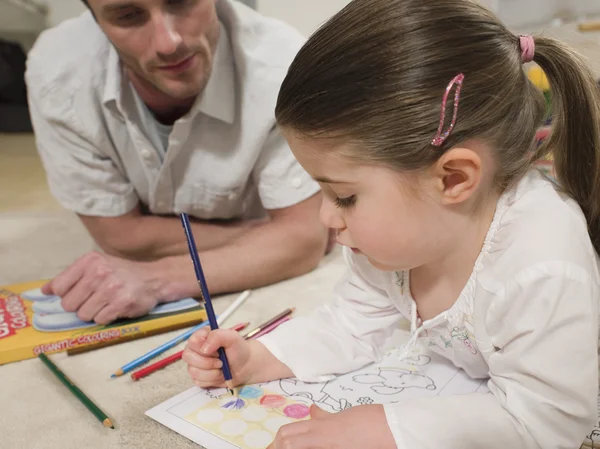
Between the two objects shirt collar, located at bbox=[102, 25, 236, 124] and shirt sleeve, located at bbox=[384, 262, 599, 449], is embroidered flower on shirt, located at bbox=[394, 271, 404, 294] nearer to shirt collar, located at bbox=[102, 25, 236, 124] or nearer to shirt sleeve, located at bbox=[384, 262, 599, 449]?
shirt sleeve, located at bbox=[384, 262, 599, 449]

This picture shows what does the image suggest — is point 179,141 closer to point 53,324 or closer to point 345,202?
point 53,324

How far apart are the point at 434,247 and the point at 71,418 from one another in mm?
436

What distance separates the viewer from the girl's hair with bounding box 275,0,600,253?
49 centimetres

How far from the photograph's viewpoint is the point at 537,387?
1.66 feet

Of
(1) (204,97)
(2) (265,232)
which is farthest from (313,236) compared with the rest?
(1) (204,97)

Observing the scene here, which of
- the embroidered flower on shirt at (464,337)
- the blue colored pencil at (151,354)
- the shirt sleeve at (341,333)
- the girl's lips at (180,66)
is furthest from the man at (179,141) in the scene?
the embroidered flower on shirt at (464,337)

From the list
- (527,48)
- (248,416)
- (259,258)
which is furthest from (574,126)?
(259,258)

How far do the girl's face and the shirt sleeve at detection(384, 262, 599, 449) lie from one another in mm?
94

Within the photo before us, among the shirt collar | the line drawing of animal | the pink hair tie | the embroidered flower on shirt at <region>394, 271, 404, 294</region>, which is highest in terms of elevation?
the pink hair tie

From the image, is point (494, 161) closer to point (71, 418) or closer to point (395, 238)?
point (395, 238)

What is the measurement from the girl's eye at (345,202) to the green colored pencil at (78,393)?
1.09 ft

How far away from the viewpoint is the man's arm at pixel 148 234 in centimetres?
108

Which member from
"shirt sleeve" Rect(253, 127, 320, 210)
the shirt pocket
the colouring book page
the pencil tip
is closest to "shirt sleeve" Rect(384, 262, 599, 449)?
the colouring book page

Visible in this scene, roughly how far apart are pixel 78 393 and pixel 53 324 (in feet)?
0.60
